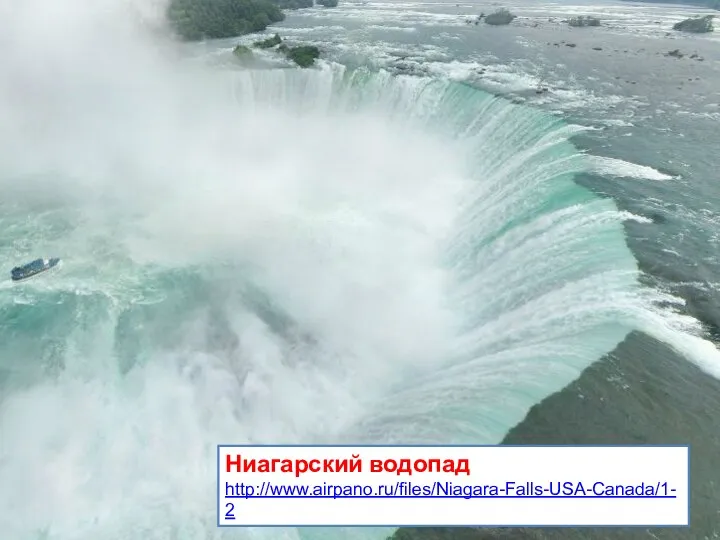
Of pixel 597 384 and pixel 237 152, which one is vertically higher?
pixel 237 152

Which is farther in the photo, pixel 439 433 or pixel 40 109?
pixel 40 109

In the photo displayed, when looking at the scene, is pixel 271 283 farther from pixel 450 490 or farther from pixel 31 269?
pixel 450 490

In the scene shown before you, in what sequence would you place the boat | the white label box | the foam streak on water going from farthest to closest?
the boat, the foam streak on water, the white label box

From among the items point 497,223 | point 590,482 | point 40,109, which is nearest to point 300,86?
point 40,109

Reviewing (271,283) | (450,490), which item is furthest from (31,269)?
(450,490)

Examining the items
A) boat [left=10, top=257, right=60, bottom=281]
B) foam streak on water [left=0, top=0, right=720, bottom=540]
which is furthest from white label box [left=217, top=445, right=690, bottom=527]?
boat [left=10, top=257, right=60, bottom=281]

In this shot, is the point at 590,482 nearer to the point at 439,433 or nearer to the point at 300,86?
the point at 439,433

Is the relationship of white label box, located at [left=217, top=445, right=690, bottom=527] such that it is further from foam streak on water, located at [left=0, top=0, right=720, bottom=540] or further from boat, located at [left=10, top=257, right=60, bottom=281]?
boat, located at [left=10, top=257, right=60, bottom=281]
